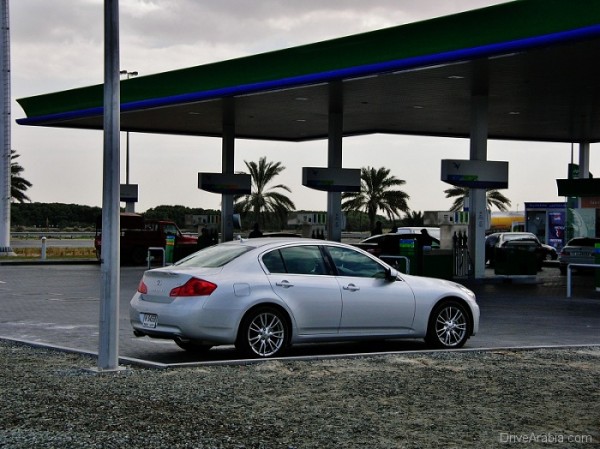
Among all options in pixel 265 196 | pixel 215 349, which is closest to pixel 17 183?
pixel 265 196

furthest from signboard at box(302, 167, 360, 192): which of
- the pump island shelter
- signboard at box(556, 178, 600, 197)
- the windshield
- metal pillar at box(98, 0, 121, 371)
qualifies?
metal pillar at box(98, 0, 121, 371)

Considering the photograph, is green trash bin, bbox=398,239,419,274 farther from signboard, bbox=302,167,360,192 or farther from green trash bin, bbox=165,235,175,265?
green trash bin, bbox=165,235,175,265

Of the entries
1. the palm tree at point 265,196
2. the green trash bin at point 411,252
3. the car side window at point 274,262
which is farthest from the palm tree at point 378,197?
the car side window at point 274,262

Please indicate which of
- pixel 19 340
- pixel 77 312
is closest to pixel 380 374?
pixel 19 340

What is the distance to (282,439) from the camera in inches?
299

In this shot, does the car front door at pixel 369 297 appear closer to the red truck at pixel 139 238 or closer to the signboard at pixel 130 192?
the red truck at pixel 139 238

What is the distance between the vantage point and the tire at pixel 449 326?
13.3 meters

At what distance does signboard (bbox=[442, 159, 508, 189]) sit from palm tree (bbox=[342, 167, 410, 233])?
1210 inches

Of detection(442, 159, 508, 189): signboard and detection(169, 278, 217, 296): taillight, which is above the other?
detection(442, 159, 508, 189): signboard

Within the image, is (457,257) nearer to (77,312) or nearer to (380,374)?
(77,312)

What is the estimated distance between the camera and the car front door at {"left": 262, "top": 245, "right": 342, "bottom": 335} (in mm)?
12250

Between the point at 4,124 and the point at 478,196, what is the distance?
20.0 m

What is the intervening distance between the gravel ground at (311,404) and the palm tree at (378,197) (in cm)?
4861

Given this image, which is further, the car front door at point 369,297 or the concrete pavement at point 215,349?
the concrete pavement at point 215,349
